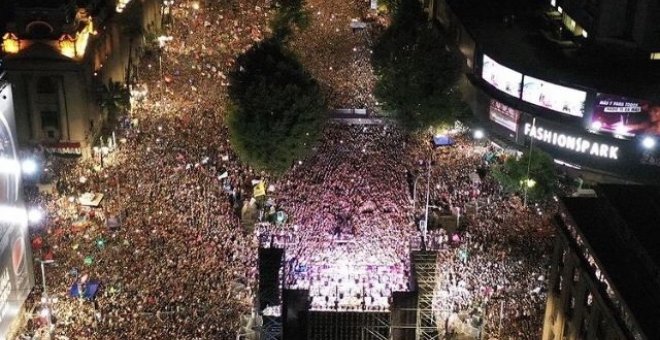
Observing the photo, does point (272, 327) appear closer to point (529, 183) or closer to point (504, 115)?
point (529, 183)

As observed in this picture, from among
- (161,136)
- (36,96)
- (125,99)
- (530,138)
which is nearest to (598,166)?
(530,138)

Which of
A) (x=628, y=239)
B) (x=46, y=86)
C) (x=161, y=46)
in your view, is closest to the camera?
(x=628, y=239)

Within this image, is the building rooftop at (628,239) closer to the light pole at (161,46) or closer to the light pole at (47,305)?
the light pole at (47,305)

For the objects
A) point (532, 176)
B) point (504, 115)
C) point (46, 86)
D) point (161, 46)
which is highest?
point (161, 46)

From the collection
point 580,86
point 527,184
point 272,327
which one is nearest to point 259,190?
point 272,327

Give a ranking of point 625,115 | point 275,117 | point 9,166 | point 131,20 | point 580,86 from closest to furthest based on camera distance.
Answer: point 9,166 < point 275,117 < point 625,115 < point 580,86 < point 131,20

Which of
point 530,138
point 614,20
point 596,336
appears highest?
point 614,20

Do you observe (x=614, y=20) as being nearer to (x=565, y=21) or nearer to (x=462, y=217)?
(x=565, y=21)
